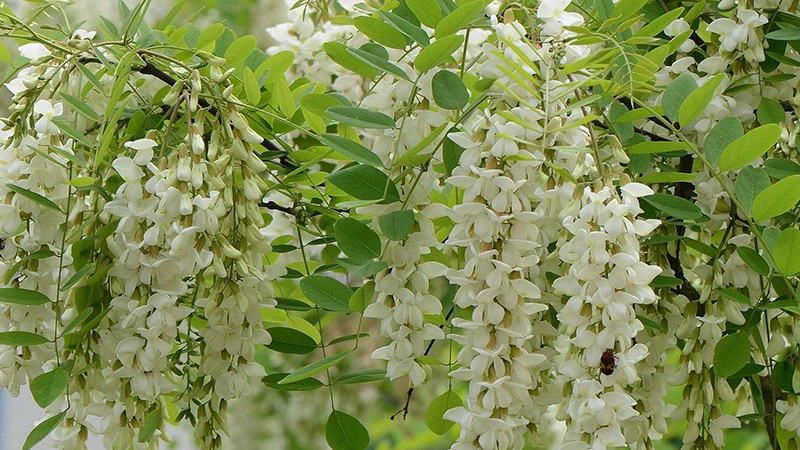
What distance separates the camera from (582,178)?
18.3 inches

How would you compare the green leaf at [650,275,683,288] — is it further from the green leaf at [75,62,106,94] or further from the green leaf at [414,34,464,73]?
the green leaf at [75,62,106,94]

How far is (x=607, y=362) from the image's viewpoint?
429mm

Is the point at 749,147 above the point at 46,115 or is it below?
below

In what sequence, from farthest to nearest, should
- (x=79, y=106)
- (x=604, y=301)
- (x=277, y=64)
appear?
1. (x=277, y=64)
2. (x=79, y=106)
3. (x=604, y=301)

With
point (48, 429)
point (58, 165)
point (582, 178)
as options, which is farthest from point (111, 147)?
point (582, 178)

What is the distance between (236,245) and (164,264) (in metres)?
0.05

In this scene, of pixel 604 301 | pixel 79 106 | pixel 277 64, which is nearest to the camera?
pixel 604 301

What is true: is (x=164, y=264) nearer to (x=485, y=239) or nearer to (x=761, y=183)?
(x=485, y=239)

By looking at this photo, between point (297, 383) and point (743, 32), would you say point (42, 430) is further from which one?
point (743, 32)

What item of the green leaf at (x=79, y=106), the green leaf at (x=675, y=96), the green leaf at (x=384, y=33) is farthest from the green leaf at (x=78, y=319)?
the green leaf at (x=675, y=96)

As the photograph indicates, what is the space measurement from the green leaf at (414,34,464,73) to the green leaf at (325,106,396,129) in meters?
0.03

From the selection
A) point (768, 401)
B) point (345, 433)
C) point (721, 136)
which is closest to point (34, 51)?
point (345, 433)

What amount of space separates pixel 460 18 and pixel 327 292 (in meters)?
0.17

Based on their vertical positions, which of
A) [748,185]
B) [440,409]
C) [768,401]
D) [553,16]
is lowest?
[768,401]
